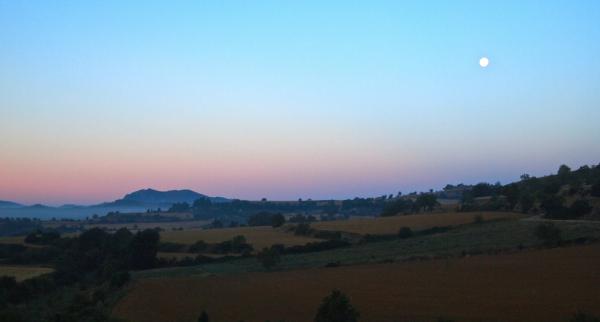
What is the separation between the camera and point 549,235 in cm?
→ 4869

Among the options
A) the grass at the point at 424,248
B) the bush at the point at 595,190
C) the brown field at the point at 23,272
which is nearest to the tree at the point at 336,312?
the grass at the point at 424,248

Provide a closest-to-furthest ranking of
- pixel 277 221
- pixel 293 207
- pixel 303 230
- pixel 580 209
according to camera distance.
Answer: pixel 580 209 < pixel 303 230 < pixel 277 221 < pixel 293 207

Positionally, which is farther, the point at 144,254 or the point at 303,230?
the point at 303,230

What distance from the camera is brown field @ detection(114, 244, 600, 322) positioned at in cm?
3027

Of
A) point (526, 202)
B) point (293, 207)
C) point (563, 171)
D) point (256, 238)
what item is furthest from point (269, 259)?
point (293, 207)

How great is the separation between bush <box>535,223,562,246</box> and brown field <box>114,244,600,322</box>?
10.2 feet

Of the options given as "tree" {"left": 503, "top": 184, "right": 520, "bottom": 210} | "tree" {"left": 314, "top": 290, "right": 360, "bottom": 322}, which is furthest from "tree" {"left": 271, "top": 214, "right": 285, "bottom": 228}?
"tree" {"left": 314, "top": 290, "right": 360, "bottom": 322}

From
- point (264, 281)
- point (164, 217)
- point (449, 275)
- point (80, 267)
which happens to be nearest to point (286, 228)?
point (80, 267)

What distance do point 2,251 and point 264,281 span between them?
4154 cm

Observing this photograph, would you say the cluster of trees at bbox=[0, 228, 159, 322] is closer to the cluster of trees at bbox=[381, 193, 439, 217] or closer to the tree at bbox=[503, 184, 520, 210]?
the tree at bbox=[503, 184, 520, 210]

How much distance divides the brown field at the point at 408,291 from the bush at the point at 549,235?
3.11 m

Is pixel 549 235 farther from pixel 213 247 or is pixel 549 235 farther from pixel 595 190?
pixel 213 247

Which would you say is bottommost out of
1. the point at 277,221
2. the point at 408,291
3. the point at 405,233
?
the point at 408,291

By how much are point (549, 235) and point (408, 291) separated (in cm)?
1828
